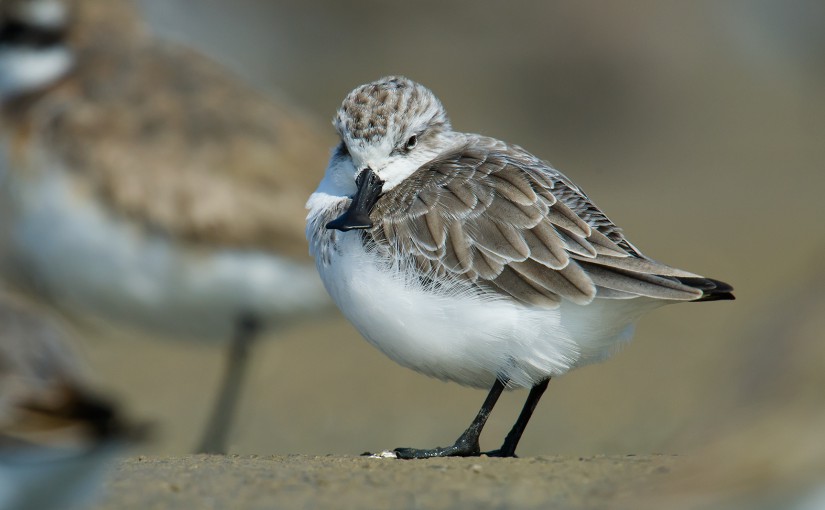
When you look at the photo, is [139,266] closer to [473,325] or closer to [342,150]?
[342,150]

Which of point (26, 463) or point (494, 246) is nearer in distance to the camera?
point (26, 463)

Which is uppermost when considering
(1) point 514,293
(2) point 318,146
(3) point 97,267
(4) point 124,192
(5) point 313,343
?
(1) point 514,293

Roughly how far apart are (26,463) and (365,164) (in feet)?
6.05

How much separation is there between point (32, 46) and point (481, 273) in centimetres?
473

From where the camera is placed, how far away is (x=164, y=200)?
7.02 m

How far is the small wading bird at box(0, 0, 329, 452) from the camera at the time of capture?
701 cm

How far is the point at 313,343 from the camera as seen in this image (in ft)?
33.3

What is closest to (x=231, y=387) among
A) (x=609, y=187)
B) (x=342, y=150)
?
(x=342, y=150)

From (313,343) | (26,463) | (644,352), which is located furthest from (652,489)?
(313,343)

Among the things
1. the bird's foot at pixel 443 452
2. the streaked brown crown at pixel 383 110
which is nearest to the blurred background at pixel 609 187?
the bird's foot at pixel 443 452

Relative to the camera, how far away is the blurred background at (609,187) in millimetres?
7426

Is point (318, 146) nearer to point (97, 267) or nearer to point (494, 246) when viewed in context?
point (97, 267)

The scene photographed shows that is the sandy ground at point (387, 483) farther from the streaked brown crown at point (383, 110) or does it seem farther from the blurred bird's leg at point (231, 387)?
the blurred bird's leg at point (231, 387)

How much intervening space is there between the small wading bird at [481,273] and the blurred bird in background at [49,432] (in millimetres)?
1101
